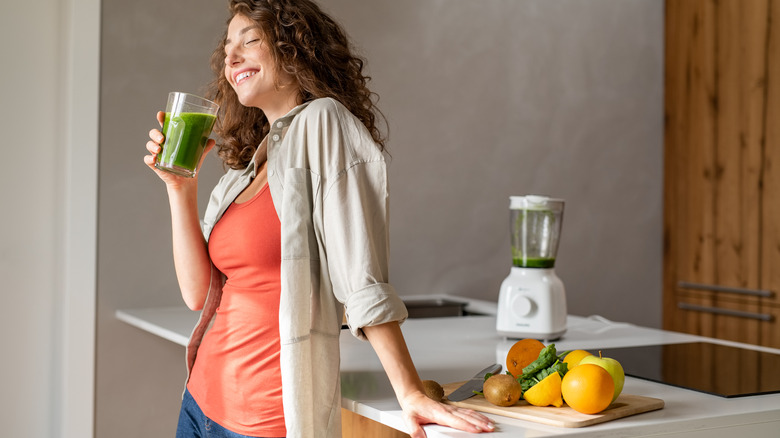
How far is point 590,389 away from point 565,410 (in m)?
0.06

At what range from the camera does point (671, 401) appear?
3.84ft

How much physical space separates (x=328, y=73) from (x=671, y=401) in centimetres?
73

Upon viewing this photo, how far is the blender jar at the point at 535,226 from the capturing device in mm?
1871

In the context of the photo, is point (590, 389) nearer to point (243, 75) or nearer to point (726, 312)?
point (243, 75)

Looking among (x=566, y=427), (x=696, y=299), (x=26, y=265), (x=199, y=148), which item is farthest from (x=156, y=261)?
(x=696, y=299)

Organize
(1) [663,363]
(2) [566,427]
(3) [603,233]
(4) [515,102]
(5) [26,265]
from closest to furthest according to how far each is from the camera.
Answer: (2) [566,427] → (1) [663,363] → (5) [26,265] → (4) [515,102] → (3) [603,233]

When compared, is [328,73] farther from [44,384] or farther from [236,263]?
[44,384]

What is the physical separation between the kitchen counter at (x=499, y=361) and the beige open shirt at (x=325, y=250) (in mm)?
98

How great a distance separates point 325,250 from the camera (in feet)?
3.70

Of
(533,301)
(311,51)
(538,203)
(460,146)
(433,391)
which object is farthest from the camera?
(460,146)

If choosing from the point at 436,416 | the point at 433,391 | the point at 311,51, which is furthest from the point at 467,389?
the point at 311,51

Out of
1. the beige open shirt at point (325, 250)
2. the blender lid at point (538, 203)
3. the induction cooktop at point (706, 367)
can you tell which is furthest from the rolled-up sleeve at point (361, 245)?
the blender lid at point (538, 203)

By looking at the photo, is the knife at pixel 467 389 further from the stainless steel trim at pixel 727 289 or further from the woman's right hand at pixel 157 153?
the stainless steel trim at pixel 727 289

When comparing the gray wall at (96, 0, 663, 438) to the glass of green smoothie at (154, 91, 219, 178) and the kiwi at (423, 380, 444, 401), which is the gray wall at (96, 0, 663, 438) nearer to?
the glass of green smoothie at (154, 91, 219, 178)
